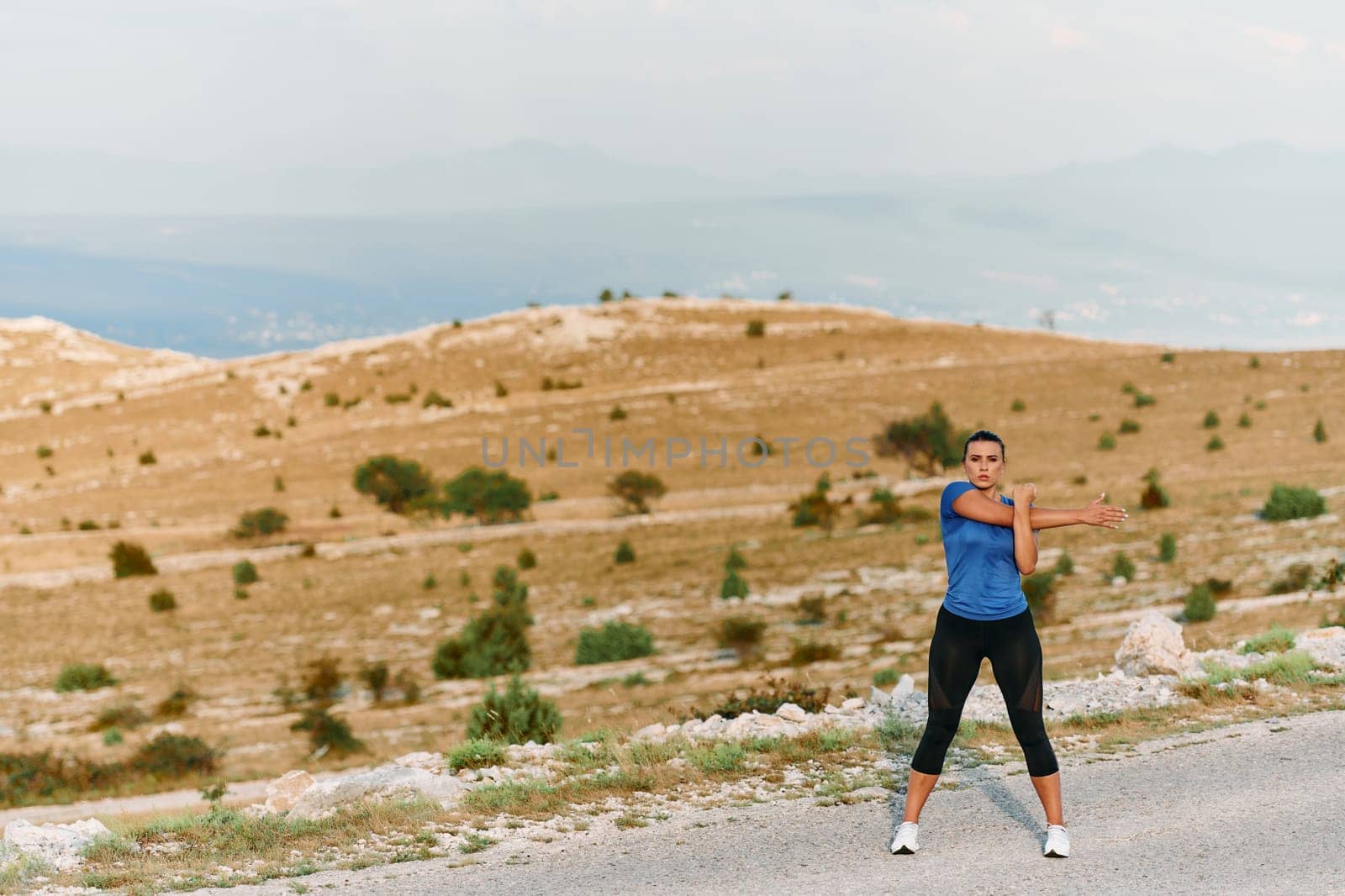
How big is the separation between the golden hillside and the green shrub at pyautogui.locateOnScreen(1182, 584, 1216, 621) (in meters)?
0.29

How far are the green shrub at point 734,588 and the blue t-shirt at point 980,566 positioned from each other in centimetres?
2208

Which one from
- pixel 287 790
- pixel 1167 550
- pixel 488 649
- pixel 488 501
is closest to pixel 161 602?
pixel 488 501

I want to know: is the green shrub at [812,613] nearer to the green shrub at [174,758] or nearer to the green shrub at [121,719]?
the green shrub at [174,758]

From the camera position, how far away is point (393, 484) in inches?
1897

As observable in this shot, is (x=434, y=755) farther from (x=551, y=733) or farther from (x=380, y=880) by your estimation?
(x=380, y=880)

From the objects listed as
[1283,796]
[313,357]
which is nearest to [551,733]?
[1283,796]

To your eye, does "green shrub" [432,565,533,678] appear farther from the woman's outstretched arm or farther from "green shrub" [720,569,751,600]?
the woman's outstretched arm

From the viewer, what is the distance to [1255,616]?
18266 millimetres

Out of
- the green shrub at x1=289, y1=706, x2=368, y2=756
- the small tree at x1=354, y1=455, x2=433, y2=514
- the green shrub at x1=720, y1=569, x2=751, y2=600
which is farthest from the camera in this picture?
the small tree at x1=354, y1=455, x2=433, y2=514

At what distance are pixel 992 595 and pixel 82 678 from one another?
84.7 feet

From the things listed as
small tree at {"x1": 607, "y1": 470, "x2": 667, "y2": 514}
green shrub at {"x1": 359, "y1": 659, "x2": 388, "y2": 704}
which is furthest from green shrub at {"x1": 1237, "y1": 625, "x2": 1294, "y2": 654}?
small tree at {"x1": 607, "y1": 470, "x2": 667, "y2": 514}

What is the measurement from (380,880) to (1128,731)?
6690mm

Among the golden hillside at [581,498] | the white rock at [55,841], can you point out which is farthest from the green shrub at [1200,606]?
the white rock at [55,841]

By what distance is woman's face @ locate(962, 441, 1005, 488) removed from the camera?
607cm
